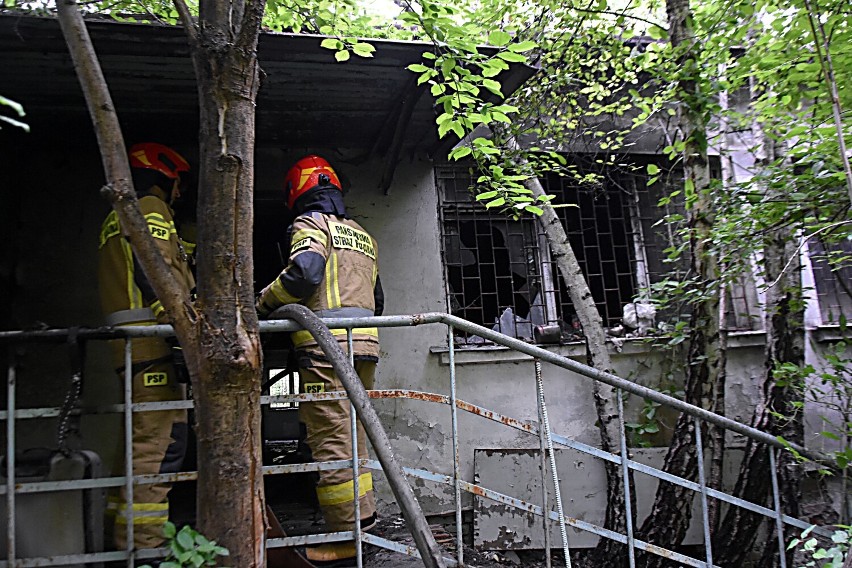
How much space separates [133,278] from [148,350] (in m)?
0.41

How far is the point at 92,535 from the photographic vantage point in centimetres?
256

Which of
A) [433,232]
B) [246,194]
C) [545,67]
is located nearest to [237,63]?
[246,194]

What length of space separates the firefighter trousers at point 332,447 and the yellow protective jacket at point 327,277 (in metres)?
0.17

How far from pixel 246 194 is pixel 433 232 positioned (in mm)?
3165

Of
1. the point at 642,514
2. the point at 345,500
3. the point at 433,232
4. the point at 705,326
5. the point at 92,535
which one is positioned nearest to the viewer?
the point at 92,535

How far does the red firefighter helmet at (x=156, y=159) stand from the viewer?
11.6ft

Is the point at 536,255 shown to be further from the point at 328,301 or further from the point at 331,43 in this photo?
the point at 331,43

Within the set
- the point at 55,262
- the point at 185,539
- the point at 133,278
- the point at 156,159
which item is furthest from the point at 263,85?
the point at 185,539

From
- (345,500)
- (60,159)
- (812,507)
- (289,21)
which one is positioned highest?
(289,21)

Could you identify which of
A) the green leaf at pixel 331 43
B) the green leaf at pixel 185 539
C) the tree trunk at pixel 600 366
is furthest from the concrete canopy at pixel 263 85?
the green leaf at pixel 185 539

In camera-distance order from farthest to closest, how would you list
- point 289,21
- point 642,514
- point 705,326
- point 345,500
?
1. point 642,514
2. point 705,326
3. point 289,21
4. point 345,500

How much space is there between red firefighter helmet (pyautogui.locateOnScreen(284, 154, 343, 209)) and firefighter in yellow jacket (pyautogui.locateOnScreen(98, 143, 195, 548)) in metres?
0.69

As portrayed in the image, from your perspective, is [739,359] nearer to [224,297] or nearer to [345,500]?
[345,500]

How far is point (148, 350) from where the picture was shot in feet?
10.1
